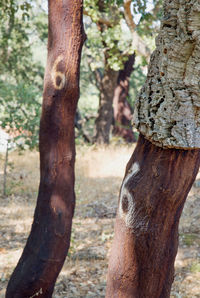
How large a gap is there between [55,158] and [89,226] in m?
3.73

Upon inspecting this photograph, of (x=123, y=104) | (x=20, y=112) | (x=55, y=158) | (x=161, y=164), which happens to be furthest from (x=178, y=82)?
(x=123, y=104)

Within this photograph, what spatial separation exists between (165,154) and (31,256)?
1.73m

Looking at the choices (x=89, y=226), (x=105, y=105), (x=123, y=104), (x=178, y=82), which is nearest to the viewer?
(x=178, y=82)

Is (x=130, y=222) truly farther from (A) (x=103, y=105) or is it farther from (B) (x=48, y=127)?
(A) (x=103, y=105)

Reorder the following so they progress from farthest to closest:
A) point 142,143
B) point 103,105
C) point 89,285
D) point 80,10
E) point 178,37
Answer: point 103,105, point 89,285, point 80,10, point 142,143, point 178,37

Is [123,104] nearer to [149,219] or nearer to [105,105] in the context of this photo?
[105,105]

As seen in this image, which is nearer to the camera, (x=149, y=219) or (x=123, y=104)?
(x=149, y=219)

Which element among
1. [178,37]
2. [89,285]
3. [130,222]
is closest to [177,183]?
[130,222]

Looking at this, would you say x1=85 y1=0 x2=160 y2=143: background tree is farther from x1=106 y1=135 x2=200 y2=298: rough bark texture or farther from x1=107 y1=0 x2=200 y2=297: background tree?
x1=106 y1=135 x2=200 y2=298: rough bark texture

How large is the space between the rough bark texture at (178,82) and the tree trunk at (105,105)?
11.0m

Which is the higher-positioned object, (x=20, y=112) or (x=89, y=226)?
(x=20, y=112)

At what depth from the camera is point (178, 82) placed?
2.12 m

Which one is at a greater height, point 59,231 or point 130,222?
point 130,222

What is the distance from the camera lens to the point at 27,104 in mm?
8688
